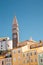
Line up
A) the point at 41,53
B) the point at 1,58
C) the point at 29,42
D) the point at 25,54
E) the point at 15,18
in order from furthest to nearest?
the point at 15,18 < the point at 29,42 < the point at 1,58 < the point at 25,54 < the point at 41,53

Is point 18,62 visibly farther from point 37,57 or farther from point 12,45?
point 12,45

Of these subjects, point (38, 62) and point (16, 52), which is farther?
point (16, 52)

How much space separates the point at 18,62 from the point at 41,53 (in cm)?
690

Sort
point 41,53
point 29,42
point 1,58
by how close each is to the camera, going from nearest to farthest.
A: point 41,53
point 1,58
point 29,42

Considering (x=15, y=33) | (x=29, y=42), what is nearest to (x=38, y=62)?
(x=29, y=42)

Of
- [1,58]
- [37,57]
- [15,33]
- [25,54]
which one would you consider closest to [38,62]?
[37,57]

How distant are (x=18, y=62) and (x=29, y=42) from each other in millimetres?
13067

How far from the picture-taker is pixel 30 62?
5416 cm

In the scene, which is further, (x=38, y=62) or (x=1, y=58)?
(x=1, y=58)

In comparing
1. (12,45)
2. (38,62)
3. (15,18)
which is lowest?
(38,62)

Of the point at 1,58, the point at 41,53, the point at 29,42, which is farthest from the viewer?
the point at 29,42

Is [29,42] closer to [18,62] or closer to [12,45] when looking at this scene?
[12,45]

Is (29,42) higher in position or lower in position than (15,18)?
lower

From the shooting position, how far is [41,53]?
5194 cm
